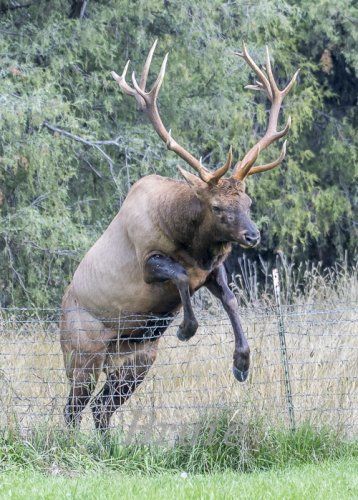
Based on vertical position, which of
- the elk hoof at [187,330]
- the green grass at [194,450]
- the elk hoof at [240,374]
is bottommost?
the green grass at [194,450]

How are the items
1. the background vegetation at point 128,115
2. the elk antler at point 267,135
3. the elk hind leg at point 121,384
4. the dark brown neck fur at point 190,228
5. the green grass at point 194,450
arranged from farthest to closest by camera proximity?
the background vegetation at point 128,115, the dark brown neck fur at point 190,228, the elk antler at point 267,135, the elk hind leg at point 121,384, the green grass at point 194,450

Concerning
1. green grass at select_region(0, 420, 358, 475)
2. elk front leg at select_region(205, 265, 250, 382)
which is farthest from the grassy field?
elk front leg at select_region(205, 265, 250, 382)

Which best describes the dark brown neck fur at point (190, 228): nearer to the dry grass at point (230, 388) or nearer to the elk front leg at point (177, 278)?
the elk front leg at point (177, 278)

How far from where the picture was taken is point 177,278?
8820 millimetres

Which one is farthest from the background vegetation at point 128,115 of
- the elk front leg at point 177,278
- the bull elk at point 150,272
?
the elk front leg at point 177,278

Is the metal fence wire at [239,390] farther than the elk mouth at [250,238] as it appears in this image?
No

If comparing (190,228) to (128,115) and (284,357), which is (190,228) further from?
(128,115)

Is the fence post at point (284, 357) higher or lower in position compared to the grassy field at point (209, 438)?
higher

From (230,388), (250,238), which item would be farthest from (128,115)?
(230,388)

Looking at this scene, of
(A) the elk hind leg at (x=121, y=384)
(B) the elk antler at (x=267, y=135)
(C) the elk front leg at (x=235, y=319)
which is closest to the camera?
(A) the elk hind leg at (x=121, y=384)

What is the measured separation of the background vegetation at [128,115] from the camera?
14.8m

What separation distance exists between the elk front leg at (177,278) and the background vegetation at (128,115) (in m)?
5.31

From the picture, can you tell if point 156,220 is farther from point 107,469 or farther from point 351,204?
point 351,204

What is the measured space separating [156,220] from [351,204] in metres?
11.1
